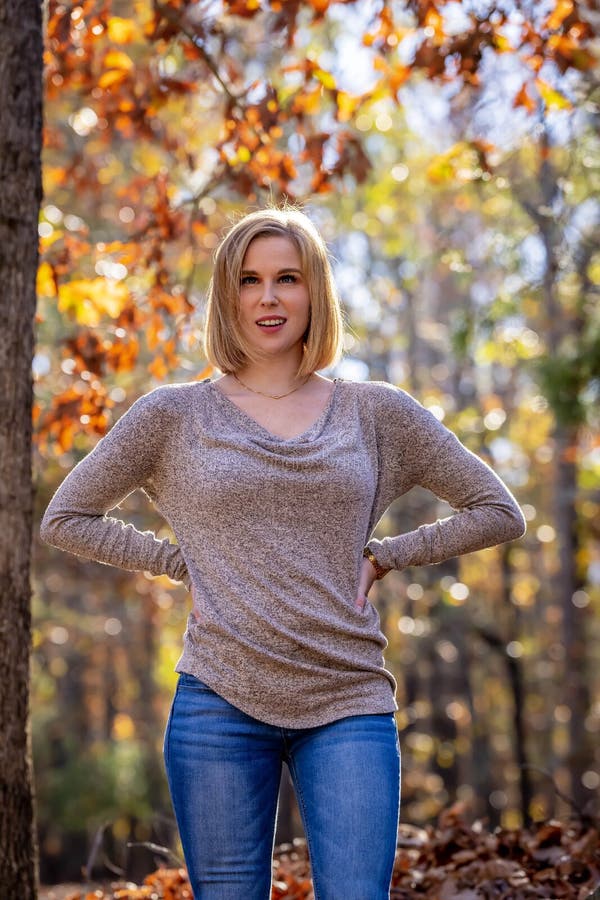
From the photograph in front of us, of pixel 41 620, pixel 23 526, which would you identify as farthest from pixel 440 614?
pixel 23 526

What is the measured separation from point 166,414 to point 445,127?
1233 cm

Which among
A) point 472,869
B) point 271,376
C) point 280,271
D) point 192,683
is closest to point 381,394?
point 271,376

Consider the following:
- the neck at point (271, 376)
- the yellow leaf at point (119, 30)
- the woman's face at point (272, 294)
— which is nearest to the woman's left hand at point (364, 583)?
the neck at point (271, 376)

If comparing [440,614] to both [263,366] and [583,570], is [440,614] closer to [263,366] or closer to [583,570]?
[583,570]

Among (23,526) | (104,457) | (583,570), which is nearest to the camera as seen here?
(104,457)

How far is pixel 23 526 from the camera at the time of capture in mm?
3770

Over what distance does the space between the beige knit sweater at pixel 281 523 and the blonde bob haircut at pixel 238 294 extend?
0.13 m

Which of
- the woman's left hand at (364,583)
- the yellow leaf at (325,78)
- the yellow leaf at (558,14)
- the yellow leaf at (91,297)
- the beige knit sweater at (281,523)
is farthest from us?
the yellow leaf at (91,297)

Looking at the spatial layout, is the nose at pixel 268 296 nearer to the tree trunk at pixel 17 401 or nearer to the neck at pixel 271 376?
the neck at pixel 271 376

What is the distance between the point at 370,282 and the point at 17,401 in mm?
9060

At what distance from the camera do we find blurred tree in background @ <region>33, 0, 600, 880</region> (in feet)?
16.5

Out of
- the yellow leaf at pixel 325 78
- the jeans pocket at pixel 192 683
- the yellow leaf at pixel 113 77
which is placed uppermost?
the yellow leaf at pixel 113 77

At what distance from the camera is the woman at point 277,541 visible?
2633 mm

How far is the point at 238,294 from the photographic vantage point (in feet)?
Answer: 9.72
